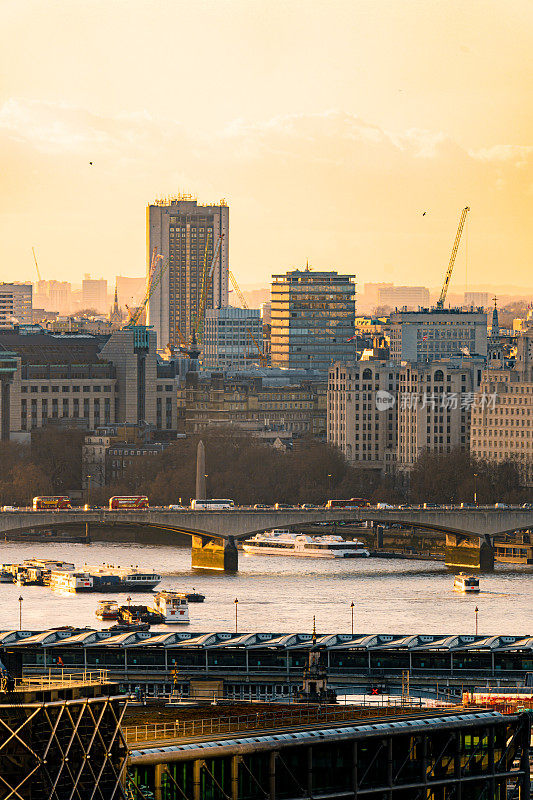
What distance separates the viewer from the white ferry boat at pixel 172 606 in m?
58.4

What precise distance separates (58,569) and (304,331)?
83520 millimetres

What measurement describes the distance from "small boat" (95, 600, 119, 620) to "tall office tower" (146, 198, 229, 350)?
135 m

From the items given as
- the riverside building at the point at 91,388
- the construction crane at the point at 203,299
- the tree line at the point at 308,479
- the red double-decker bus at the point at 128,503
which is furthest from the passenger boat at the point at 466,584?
the construction crane at the point at 203,299

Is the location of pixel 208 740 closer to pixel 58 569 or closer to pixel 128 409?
pixel 58 569

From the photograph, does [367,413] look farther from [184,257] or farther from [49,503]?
[184,257]

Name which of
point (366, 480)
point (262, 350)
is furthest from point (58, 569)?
point (262, 350)

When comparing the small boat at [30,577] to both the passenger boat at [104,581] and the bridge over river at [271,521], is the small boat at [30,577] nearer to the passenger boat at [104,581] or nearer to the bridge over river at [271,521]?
the passenger boat at [104,581]

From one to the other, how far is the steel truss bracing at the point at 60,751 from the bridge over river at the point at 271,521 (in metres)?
56.3

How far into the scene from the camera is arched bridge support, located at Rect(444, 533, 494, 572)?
76.4 m

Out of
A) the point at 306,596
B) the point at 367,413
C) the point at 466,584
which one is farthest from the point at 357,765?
the point at 367,413

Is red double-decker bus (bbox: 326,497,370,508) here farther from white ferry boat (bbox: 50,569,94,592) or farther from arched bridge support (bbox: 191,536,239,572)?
white ferry boat (bbox: 50,569,94,592)

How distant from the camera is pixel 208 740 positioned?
22234 mm

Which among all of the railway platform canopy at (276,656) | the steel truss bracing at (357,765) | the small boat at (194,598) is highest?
the steel truss bracing at (357,765)

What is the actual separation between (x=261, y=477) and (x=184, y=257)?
103 meters
